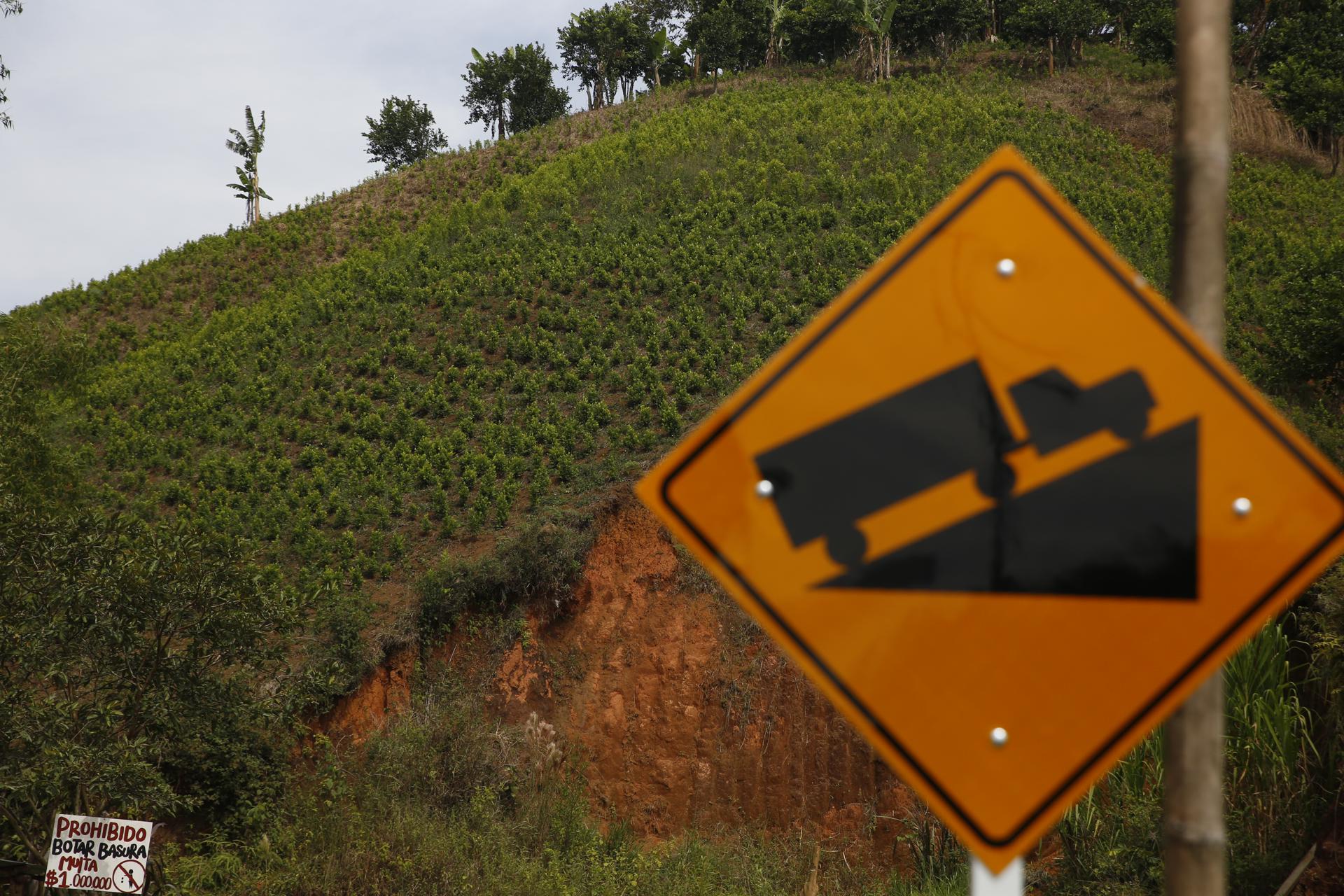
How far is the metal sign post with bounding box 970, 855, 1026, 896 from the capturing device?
1846mm

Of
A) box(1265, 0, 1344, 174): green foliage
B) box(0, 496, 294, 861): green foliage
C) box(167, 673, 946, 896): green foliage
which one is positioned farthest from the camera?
box(1265, 0, 1344, 174): green foliage

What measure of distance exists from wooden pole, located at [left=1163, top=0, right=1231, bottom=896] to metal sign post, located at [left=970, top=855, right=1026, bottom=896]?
0.80ft

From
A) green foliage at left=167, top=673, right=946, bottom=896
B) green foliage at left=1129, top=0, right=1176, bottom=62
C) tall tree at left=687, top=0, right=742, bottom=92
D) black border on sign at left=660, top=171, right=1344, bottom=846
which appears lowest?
green foliage at left=167, top=673, right=946, bottom=896

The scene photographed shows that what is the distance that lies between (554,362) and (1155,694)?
847 inches

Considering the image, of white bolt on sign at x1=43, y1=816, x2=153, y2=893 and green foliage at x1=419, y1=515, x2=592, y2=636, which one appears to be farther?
green foliage at x1=419, y1=515, x2=592, y2=636

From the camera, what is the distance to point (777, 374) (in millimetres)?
1977

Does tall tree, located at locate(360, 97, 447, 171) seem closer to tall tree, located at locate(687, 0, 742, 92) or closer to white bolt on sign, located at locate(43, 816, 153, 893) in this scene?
tall tree, located at locate(687, 0, 742, 92)

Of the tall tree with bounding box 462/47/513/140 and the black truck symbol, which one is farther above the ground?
the tall tree with bounding box 462/47/513/140

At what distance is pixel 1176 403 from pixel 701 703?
47.6ft

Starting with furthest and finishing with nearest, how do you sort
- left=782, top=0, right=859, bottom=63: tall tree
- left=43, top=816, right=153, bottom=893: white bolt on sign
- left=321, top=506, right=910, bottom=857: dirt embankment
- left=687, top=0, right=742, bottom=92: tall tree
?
left=687, top=0, right=742, bottom=92: tall tree → left=782, top=0, right=859, bottom=63: tall tree → left=321, top=506, right=910, bottom=857: dirt embankment → left=43, top=816, right=153, bottom=893: white bolt on sign

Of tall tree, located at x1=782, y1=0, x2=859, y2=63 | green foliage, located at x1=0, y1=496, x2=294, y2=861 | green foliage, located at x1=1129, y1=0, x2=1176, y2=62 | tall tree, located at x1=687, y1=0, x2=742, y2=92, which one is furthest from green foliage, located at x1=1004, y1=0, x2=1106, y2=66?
green foliage, located at x1=0, y1=496, x2=294, y2=861

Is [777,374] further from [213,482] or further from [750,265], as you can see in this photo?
[750,265]

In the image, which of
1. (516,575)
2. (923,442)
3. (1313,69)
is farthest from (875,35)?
(923,442)

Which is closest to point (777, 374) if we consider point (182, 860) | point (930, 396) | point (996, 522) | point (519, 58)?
point (930, 396)
